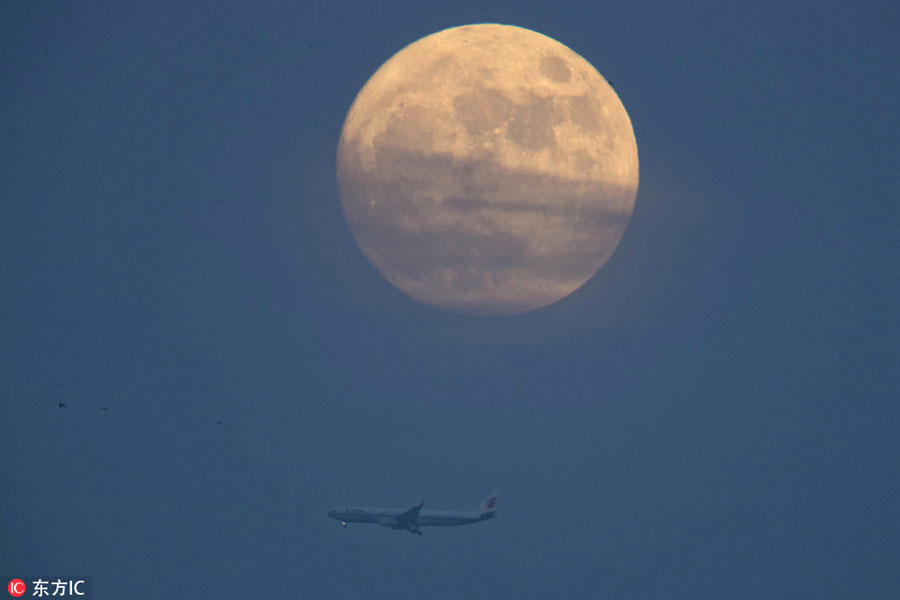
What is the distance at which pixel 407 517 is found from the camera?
3780 inches

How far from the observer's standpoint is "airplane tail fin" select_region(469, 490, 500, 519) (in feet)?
343

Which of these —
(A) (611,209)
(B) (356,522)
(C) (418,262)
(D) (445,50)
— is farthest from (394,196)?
(B) (356,522)

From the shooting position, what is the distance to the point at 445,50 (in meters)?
48.4

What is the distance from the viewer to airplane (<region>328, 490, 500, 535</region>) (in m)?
95.9

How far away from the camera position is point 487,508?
108 metres

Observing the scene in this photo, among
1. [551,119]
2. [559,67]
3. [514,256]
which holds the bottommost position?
[514,256]

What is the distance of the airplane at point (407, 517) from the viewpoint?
315ft

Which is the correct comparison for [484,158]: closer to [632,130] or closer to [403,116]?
[403,116]

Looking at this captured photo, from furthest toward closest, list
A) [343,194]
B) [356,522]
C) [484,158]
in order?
[356,522] → [343,194] → [484,158]

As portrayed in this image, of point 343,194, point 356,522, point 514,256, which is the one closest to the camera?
point 514,256

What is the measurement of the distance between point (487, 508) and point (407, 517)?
14829mm

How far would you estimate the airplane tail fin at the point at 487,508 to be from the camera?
343 feet

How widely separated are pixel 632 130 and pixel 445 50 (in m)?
11.3

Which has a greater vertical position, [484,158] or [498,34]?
[498,34]
